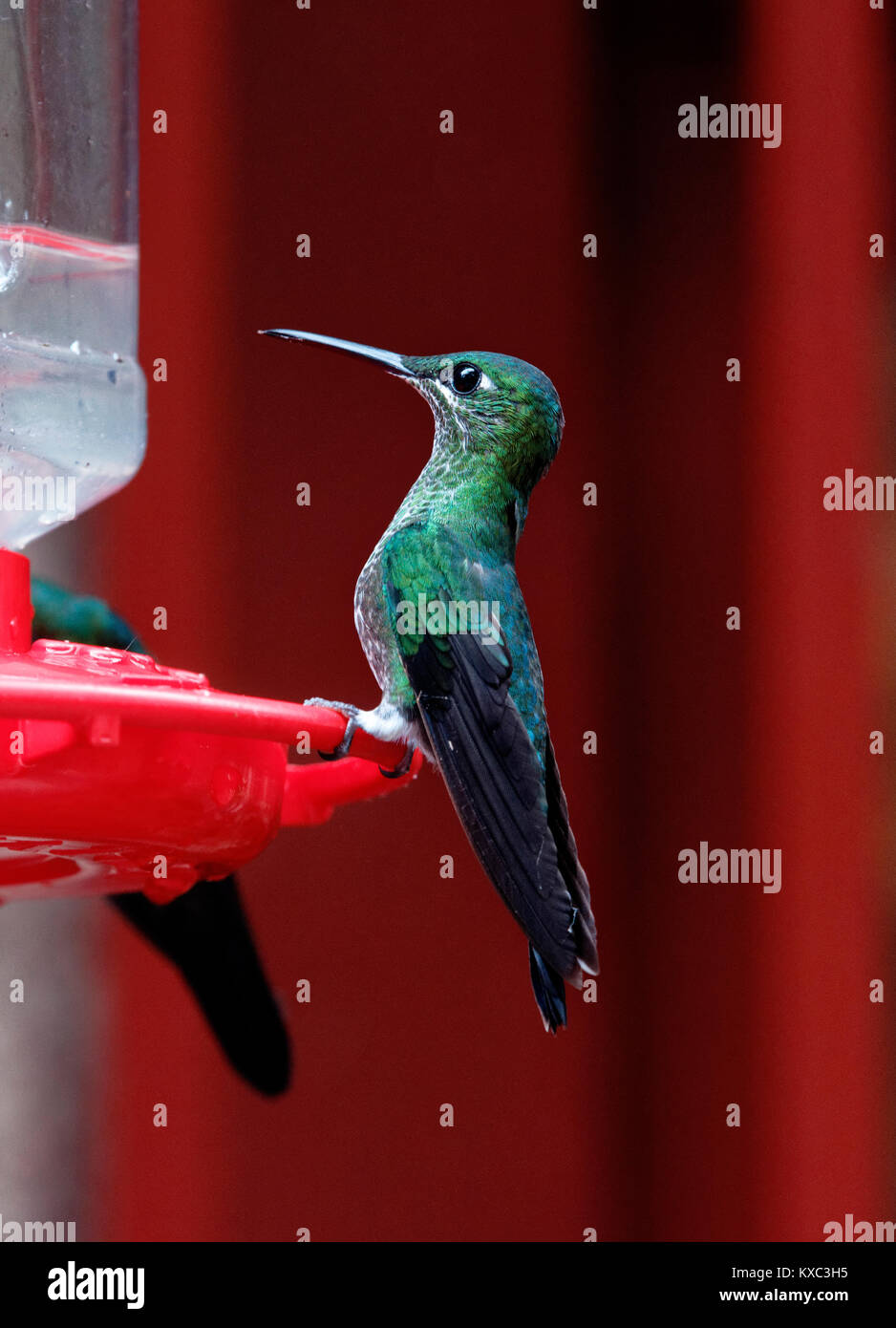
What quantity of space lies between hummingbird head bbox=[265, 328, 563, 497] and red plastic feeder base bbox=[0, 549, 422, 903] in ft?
1.89

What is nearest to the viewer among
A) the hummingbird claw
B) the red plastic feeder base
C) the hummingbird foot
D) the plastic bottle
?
the red plastic feeder base

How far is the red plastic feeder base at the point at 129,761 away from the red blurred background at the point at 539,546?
4.39 feet

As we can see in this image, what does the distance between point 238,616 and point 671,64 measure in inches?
53.9

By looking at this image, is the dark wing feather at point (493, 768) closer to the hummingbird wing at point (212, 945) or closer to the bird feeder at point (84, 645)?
the bird feeder at point (84, 645)

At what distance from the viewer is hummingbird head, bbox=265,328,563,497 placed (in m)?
1.89

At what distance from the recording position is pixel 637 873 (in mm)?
2789

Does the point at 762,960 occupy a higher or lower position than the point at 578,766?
lower

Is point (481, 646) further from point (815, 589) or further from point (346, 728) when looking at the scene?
point (815, 589)

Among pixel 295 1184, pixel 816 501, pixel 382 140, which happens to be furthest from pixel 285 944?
pixel 382 140

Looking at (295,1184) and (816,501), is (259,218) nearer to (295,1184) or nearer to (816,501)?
(816,501)

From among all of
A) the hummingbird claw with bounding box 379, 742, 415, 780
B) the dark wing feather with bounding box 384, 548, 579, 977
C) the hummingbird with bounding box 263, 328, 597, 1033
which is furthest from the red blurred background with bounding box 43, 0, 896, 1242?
the hummingbird claw with bounding box 379, 742, 415, 780

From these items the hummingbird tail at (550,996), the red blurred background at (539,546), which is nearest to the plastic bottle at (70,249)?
the red blurred background at (539,546)

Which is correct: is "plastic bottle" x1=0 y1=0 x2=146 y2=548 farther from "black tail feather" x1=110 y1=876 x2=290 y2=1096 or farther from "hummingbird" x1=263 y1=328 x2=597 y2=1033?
"black tail feather" x1=110 y1=876 x2=290 y2=1096

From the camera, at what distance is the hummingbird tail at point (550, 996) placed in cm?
150
